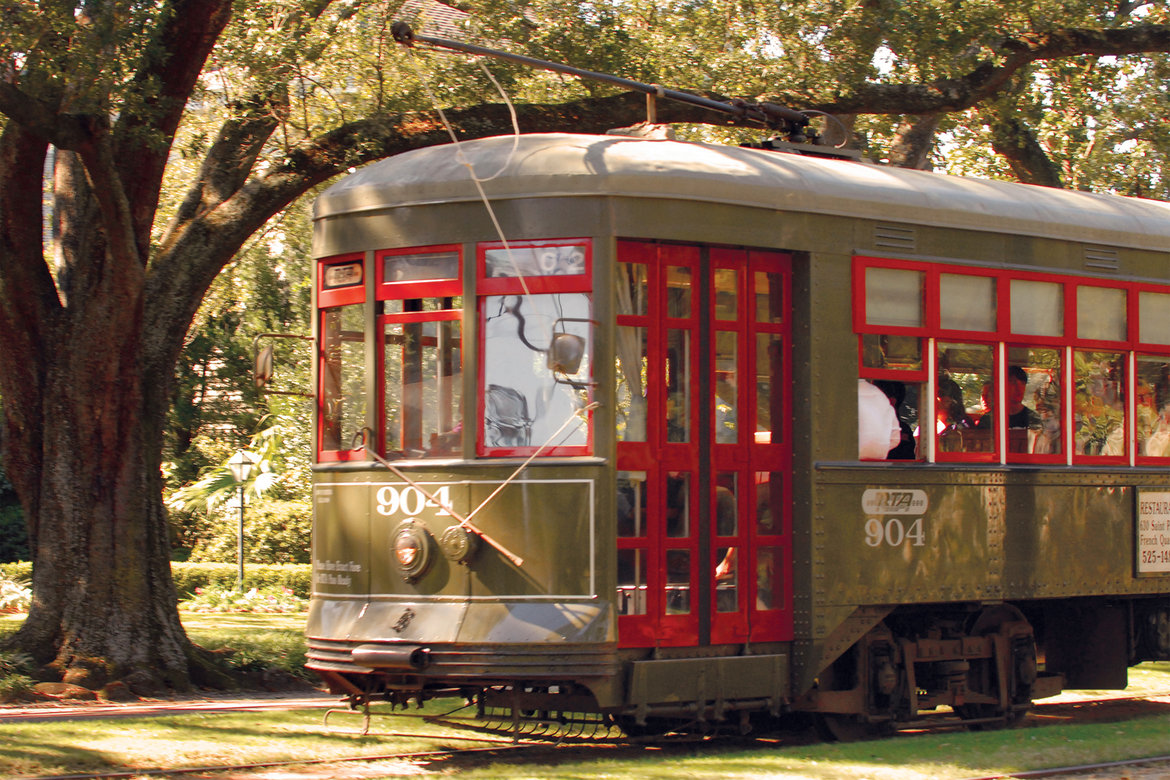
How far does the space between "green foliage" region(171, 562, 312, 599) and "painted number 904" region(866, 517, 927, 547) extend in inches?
625

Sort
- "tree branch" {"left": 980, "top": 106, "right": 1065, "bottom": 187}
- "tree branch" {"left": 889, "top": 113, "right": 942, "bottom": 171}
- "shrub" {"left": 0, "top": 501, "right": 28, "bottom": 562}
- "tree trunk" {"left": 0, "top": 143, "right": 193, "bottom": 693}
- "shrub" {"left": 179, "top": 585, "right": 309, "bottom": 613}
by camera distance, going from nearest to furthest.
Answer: "tree trunk" {"left": 0, "top": 143, "right": 193, "bottom": 693}, "tree branch" {"left": 889, "top": 113, "right": 942, "bottom": 171}, "tree branch" {"left": 980, "top": 106, "right": 1065, "bottom": 187}, "shrub" {"left": 179, "top": 585, "right": 309, "bottom": 613}, "shrub" {"left": 0, "top": 501, "right": 28, "bottom": 562}

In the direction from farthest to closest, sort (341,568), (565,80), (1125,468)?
(565,80)
(1125,468)
(341,568)

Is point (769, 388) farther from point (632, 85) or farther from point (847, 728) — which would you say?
point (847, 728)

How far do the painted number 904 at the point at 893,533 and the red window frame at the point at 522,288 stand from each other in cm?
218

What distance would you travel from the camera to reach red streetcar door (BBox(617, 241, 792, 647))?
8664 millimetres

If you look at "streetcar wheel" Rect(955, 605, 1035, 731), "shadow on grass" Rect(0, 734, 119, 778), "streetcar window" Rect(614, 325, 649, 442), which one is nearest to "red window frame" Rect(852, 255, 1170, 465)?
"streetcar wheel" Rect(955, 605, 1035, 731)

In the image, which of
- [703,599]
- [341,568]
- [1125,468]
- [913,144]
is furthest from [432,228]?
[913,144]

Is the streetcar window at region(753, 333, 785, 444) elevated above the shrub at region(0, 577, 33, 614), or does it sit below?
above

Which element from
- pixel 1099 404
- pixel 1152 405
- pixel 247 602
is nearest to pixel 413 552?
pixel 1099 404

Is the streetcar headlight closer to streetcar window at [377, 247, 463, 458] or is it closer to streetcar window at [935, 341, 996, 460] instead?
streetcar window at [377, 247, 463, 458]

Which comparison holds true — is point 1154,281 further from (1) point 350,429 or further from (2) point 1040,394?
(1) point 350,429

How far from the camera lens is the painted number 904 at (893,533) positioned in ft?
31.1

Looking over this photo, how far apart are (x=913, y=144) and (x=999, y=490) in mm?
10472

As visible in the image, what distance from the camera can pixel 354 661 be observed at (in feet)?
28.2
